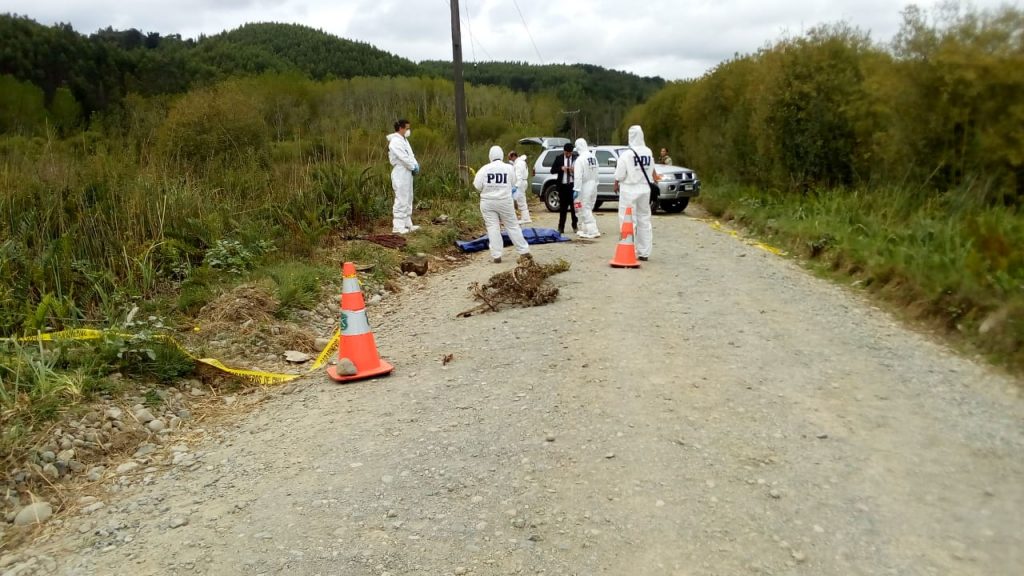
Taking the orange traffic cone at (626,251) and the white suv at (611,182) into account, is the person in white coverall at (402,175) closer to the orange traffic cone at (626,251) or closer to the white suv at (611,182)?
the orange traffic cone at (626,251)

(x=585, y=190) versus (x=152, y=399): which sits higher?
(x=585, y=190)

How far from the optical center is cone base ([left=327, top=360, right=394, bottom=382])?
618 centimetres

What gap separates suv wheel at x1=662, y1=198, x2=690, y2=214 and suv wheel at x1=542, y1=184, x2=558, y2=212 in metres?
2.81

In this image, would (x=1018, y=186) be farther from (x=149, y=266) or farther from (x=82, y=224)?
(x=82, y=224)

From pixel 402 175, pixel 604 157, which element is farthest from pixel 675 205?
pixel 402 175

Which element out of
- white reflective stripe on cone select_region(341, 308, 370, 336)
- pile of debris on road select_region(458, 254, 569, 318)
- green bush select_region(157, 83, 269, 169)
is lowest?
pile of debris on road select_region(458, 254, 569, 318)

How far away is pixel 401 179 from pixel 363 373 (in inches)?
307

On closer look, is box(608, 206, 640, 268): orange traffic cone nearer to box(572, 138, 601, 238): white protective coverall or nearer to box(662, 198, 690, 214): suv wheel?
box(572, 138, 601, 238): white protective coverall

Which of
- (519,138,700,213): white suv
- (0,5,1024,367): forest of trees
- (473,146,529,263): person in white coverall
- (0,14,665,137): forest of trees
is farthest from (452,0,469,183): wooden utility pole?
(473,146,529,263): person in white coverall

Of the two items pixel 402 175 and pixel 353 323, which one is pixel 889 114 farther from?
pixel 353 323

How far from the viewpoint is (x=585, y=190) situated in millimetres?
14258

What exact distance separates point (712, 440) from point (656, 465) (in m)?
0.51

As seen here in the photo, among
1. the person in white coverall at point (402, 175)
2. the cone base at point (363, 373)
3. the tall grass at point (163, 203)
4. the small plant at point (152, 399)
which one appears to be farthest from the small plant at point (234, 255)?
the person in white coverall at point (402, 175)

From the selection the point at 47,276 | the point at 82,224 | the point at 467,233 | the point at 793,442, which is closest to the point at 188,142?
the point at 467,233
